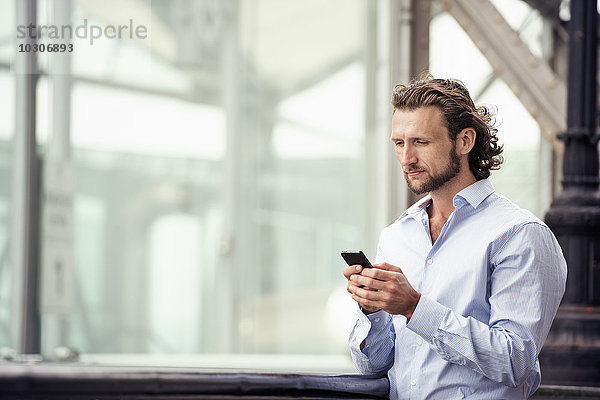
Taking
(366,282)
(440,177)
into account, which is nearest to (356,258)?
(366,282)

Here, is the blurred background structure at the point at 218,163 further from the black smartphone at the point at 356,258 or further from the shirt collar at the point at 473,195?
the black smartphone at the point at 356,258

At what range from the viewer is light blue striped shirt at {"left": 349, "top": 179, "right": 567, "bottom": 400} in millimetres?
1943

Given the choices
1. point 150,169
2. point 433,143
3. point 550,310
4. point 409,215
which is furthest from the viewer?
point 150,169

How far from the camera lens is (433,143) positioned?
2.15 meters

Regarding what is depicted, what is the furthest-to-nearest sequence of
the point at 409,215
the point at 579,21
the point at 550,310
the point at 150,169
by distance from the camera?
the point at 150,169 → the point at 579,21 → the point at 409,215 → the point at 550,310

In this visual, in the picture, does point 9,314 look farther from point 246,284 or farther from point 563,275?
point 563,275

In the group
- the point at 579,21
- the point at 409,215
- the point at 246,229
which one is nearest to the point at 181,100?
the point at 246,229

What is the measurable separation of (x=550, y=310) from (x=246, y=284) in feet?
15.4

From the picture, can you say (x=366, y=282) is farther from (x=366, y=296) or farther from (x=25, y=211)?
(x=25, y=211)

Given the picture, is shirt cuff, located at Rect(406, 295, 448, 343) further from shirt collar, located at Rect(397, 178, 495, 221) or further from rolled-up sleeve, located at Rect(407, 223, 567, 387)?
shirt collar, located at Rect(397, 178, 495, 221)

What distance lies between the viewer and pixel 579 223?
355cm

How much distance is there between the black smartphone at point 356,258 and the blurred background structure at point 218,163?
12.9 ft

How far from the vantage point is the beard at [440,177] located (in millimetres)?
2164

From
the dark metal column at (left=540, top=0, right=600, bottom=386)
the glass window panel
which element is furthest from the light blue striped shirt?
the glass window panel
